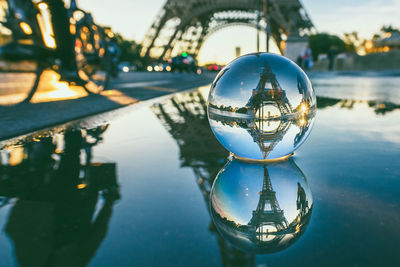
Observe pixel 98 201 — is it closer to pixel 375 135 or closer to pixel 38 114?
pixel 375 135

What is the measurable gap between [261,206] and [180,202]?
44cm

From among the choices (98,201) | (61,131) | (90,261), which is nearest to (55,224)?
(98,201)

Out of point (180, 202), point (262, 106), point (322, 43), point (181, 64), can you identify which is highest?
point (262, 106)

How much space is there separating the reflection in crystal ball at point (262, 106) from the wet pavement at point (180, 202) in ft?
0.58

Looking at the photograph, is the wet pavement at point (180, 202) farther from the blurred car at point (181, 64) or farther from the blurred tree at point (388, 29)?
the blurred tree at point (388, 29)

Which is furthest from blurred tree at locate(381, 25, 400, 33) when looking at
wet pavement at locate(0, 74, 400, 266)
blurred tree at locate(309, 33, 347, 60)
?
wet pavement at locate(0, 74, 400, 266)

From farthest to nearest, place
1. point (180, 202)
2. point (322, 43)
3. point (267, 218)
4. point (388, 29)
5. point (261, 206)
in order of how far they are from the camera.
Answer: point (388, 29) < point (322, 43) < point (180, 202) < point (261, 206) < point (267, 218)

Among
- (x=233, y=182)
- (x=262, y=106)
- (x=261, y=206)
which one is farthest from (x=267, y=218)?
(x=262, y=106)

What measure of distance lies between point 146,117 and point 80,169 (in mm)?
2748

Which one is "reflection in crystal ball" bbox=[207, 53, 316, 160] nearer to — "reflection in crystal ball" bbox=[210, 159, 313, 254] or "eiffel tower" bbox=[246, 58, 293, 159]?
"eiffel tower" bbox=[246, 58, 293, 159]

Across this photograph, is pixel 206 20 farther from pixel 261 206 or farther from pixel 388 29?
pixel 388 29

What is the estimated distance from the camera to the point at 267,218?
1.39 m

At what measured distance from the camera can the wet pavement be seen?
1169 mm

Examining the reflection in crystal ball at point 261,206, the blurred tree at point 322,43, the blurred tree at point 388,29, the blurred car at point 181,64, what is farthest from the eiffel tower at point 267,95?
the blurred tree at point 388,29
